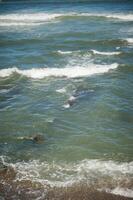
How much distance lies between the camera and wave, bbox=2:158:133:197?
11094 mm

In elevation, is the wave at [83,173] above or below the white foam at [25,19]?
below

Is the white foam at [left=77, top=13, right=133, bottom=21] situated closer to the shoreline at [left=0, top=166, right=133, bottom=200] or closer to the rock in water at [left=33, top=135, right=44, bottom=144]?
the rock in water at [left=33, top=135, right=44, bottom=144]

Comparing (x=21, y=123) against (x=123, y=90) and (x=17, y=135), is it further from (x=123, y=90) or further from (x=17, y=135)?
(x=123, y=90)

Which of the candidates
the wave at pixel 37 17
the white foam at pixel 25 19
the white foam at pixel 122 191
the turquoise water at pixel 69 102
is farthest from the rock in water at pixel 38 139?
the wave at pixel 37 17

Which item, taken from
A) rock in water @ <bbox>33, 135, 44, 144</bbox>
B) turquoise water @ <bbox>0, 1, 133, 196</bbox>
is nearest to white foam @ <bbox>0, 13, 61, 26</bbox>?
turquoise water @ <bbox>0, 1, 133, 196</bbox>

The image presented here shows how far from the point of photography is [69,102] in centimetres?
1722

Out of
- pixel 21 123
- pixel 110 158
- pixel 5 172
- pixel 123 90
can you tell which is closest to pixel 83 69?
pixel 123 90

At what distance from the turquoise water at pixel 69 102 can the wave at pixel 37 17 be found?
4.75 metres

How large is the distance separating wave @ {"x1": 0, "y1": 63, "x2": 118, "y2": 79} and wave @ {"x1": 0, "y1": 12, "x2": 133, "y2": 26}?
16.9 metres

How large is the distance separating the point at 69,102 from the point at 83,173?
19.5 ft

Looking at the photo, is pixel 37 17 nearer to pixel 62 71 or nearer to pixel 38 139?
pixel 62 71

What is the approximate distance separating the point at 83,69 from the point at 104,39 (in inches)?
313

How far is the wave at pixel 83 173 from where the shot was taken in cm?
1109

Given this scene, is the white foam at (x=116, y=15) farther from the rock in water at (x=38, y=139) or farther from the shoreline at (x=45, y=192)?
the shoreline at (x=45, y=192)
